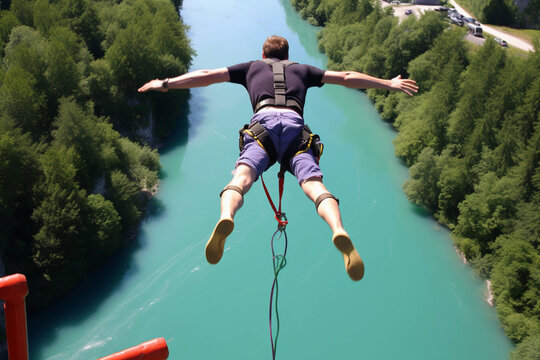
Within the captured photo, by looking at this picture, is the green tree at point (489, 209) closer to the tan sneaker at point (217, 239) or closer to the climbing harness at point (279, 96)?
the climbing harness at point (279, 96)

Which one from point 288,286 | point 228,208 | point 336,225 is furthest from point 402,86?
point 288,286

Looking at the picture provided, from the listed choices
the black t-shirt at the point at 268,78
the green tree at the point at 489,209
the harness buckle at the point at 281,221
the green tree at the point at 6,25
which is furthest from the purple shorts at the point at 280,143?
the green tree at the point at 6,25

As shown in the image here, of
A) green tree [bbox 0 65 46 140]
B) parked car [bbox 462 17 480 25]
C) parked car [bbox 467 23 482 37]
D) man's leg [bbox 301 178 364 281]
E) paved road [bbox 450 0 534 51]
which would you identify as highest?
man's leg [bbox 301 178 364 281]

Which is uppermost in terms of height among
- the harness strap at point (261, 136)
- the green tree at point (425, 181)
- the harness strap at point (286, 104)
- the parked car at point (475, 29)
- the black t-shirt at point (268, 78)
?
the black t-shirt at point (268, 78)

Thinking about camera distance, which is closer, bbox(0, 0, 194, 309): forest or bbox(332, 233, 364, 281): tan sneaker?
bbox(332, 233, 364, 281): tan sneaker

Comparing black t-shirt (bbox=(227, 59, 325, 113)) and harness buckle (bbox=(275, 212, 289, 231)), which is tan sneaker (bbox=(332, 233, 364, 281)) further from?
black t-shirt (bbox=(227, 59, 325, 113))

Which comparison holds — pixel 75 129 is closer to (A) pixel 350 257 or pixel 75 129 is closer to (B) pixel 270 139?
(B) pixel 270 139

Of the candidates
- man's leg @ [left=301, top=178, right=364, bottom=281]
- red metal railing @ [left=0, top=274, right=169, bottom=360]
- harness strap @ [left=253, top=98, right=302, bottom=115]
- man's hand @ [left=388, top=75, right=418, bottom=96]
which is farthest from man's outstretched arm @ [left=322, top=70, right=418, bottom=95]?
red metal railing @ [left=0, top=274, right=169, bottom=360]
